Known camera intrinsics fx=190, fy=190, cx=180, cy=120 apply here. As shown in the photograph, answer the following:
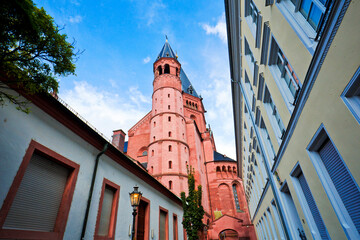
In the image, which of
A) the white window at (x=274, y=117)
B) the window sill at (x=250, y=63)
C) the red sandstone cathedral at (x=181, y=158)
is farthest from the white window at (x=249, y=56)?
the red sandstone cathedral at (x=181, y=158)

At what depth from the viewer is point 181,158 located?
28.2m

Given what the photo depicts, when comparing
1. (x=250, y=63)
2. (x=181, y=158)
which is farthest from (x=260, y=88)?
(x=181, y=158)

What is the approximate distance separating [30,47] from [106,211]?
7.07m

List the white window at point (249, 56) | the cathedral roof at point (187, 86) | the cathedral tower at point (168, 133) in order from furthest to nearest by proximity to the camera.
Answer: the cathedral roof at point (187, 86), the cathedral tower at point (168, 133), the white window at point (249, 56)

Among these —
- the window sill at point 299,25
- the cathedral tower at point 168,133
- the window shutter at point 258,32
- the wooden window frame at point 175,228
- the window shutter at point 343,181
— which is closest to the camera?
the window shutter at point 343,181

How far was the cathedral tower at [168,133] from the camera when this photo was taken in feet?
85.8

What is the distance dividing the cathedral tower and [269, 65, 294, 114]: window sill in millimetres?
20869

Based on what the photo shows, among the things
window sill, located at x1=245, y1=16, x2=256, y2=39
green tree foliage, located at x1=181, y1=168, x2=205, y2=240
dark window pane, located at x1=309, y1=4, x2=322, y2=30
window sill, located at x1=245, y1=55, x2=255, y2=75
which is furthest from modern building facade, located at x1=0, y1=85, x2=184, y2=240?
window sill, located at x1=245, y1=16, x2=256, y2=39

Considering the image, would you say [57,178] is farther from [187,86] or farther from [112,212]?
[187,86]

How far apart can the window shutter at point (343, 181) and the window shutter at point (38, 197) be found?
7.77 m

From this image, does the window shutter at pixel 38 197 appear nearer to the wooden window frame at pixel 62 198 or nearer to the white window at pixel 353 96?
the wooden window frame at pixel 62 198

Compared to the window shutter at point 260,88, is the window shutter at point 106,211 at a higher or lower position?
lower

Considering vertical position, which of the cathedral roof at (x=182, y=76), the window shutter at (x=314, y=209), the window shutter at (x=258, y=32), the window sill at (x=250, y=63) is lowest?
the window shutter at (x=314, y=209)

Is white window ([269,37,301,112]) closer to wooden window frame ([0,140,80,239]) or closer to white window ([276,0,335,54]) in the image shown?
white window ([276,0,335,54])
